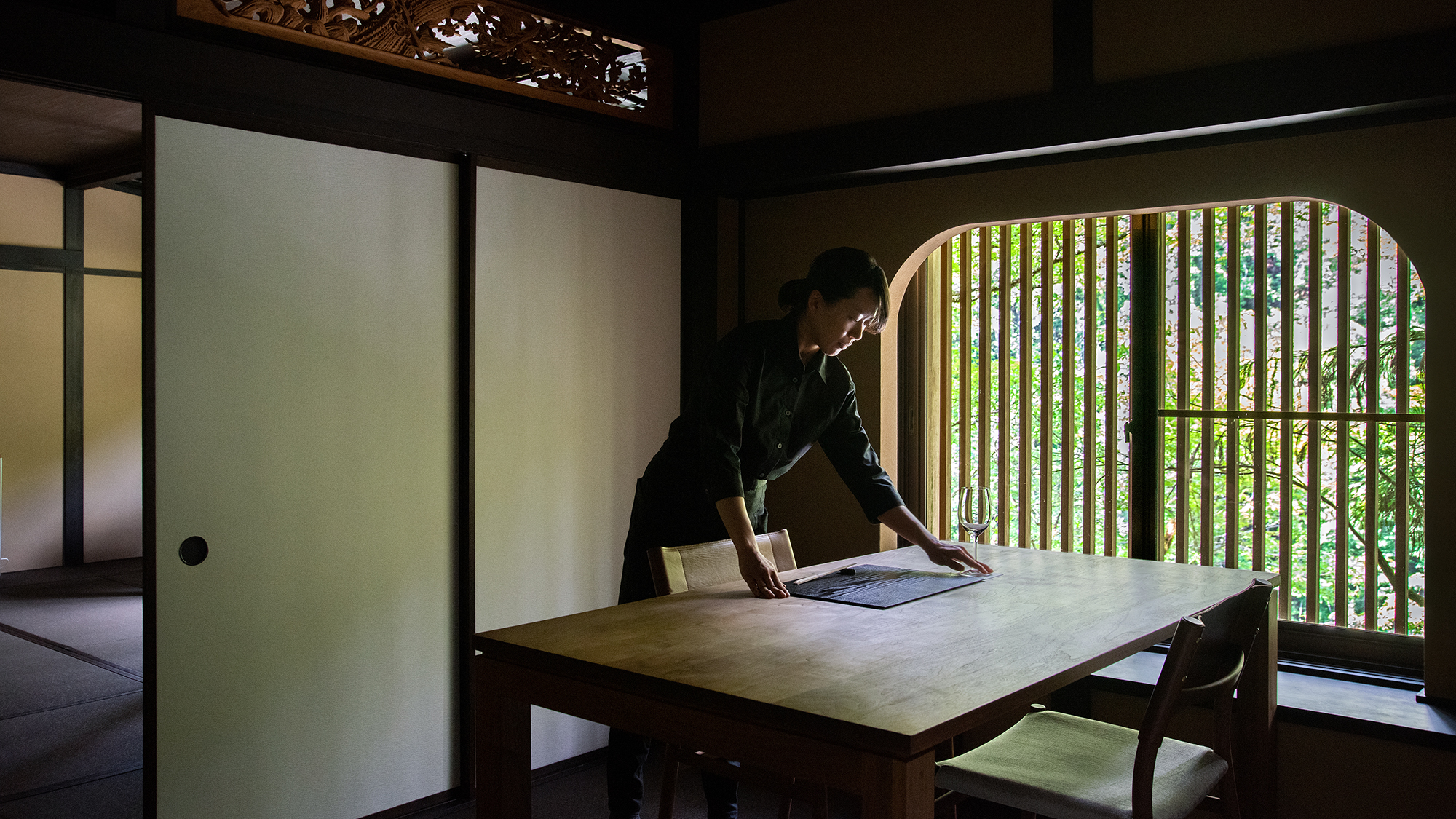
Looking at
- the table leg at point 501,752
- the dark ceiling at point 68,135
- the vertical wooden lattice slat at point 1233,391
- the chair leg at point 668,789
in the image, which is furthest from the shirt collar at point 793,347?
the dark ceiling at point 68,135

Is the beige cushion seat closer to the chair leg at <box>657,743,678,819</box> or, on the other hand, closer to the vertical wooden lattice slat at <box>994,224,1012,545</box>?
the chair leg at <box>657,743,678,819</box>

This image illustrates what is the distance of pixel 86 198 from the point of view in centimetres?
766

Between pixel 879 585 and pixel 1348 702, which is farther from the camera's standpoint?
pixel 1348 702

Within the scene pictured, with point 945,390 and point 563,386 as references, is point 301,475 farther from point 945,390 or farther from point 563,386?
point 945,390

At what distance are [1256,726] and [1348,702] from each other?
0.41 metres

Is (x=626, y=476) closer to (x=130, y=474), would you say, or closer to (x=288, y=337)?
(x=288, y=337)

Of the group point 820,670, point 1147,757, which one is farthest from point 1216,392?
point 820,670

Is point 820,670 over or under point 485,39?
under

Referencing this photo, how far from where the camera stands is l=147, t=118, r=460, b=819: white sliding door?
2.62 m

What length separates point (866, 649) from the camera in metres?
1.85

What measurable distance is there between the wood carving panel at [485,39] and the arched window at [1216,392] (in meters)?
1.36

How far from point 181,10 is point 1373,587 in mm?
3604

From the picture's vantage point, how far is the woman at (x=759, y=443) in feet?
7.97

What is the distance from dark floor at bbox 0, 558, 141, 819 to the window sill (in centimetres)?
301
